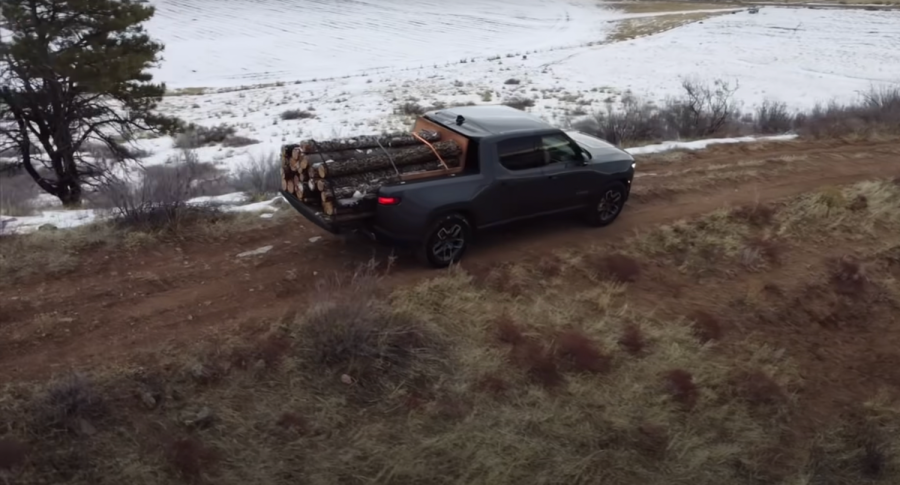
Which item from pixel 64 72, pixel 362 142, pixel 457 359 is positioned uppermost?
pixel 64 72

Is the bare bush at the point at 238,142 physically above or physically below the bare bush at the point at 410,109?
below

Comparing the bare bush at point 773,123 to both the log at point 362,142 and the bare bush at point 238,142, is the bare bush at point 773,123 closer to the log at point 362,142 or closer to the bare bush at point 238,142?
the log at point 362,142

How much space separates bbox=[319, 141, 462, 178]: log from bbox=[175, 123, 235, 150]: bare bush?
48.2 ft

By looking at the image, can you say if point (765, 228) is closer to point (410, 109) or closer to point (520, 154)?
point (520, 154)

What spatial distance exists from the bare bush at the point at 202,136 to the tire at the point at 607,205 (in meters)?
15.0

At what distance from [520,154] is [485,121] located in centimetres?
58

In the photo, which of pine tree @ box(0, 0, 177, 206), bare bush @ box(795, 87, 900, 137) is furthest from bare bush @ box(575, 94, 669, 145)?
pine tree @ box(0, 0, 177, 206)

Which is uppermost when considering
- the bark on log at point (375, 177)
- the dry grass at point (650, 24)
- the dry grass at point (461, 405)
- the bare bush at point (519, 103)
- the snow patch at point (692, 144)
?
the dry grass at point (650, 24)

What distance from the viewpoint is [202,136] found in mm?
22688

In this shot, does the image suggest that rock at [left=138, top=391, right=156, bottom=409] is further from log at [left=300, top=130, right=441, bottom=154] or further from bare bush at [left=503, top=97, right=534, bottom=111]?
bare bush at [left=503, top=97, right=534, bottom=111]

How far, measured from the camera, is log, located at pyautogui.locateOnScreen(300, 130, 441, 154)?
312 inches

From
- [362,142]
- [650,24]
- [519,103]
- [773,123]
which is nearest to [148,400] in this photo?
[362,142]

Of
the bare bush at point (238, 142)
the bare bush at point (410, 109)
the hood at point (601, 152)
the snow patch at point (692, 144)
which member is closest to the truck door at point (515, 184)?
the hood at point (601, 152)

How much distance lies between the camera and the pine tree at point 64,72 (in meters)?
14.9
